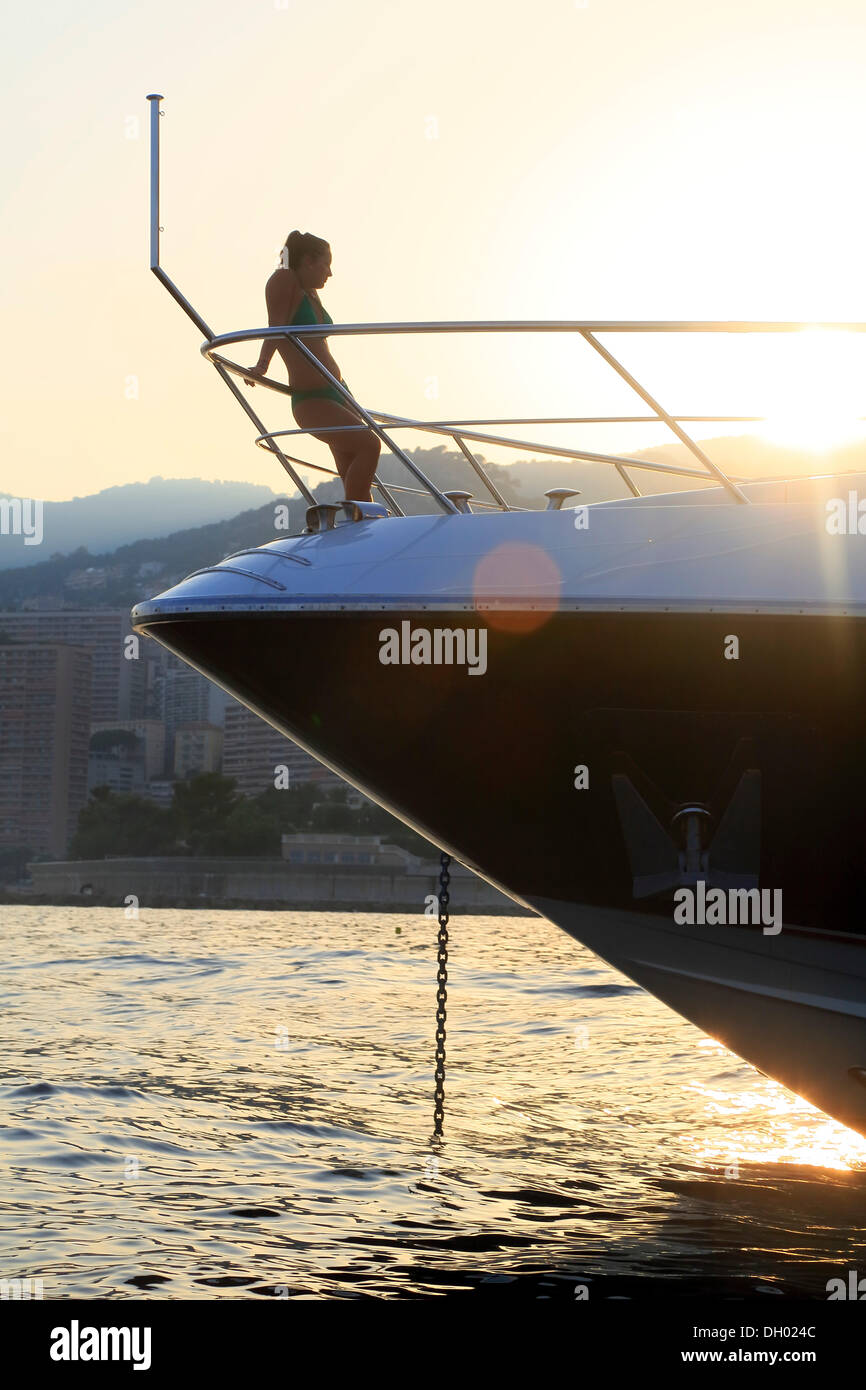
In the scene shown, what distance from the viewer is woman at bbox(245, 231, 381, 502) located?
17.5ft

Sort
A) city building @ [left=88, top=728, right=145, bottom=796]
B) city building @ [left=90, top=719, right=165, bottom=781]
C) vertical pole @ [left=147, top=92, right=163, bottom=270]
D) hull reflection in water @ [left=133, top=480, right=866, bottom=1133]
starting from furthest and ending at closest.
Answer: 1. city building @ [left=88, top=728, right=145, bottom=796]
2. city building @ [left=90, top=719, right=165, bottom=781]
3. vertical pole @ [left=147, top=92, right=163, bottom=270]
4. hull reflection in water @ [left=133, top=480, right=866, bottom=1133]

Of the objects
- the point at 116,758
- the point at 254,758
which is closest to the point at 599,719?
the point at 254,758

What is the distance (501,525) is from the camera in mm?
4914

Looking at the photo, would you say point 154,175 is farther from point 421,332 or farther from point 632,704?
point 632,704

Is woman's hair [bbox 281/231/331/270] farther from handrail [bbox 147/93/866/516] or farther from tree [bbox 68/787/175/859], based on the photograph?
tree [bbox 68/787/175/859]

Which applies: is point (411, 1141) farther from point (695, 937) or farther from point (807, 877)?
point (807, 877)

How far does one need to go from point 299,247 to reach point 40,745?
15939cm

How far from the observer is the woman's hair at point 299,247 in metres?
5.34

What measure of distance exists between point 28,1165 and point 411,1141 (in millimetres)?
2032

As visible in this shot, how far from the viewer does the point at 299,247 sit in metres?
5.35

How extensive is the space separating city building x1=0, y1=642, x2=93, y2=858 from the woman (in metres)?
155

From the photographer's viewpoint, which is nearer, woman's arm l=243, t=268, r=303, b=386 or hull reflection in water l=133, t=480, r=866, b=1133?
hull reflection in water l=133, t=480, r=866, b=1133

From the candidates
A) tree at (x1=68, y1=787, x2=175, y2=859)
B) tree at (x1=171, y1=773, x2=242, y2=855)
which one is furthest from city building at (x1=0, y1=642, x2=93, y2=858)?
tree at (x1=171, y1=773, x2=242, y2=855)

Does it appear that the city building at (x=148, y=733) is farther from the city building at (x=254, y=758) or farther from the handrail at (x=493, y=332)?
the handrail at (x=493, y=332)
